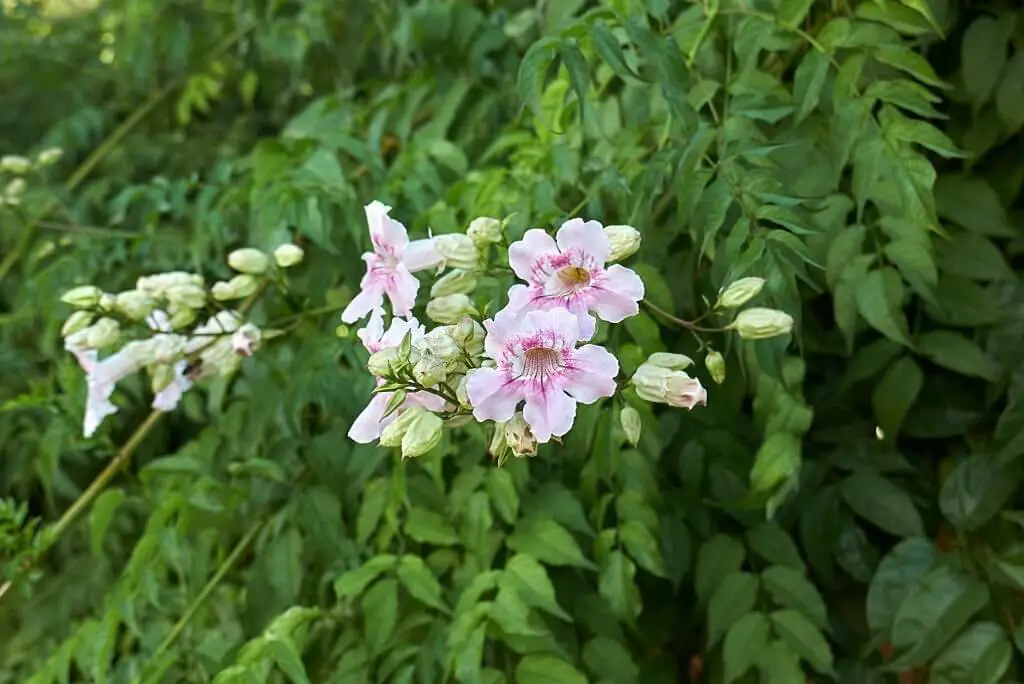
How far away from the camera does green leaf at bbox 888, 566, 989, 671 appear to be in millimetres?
1013

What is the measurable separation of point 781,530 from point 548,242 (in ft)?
2.01

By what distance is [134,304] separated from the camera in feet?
3.56

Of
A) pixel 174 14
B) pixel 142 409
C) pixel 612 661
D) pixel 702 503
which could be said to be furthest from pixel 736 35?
pixel 174 14

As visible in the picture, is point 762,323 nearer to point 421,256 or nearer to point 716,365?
point 716,365

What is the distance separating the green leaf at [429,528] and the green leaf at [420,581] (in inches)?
1.1

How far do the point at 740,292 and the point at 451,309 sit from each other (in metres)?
0.28

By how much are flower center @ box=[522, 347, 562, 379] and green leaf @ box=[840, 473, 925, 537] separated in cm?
63

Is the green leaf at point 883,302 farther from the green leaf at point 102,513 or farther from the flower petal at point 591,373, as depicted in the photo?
the green leaf at point 102,513

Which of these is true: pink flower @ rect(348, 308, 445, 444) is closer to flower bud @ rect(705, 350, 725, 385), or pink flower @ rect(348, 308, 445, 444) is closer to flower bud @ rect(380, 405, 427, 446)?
flower bud @ rect(380, 405, 427, 446)

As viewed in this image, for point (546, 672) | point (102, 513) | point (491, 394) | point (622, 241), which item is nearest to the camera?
point (491, 394)

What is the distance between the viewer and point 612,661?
102cm

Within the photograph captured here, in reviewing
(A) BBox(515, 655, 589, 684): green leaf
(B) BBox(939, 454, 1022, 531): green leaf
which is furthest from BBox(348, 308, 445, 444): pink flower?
(B) BBox(939, 454, 1022, 531): green leaf

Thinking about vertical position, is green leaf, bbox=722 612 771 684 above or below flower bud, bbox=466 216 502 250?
below

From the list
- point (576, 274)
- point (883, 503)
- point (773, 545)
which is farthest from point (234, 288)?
point (883, 503)
